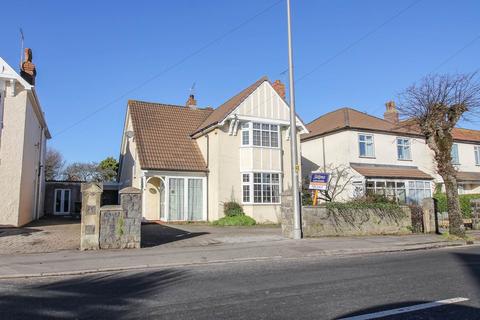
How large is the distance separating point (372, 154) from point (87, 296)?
26.7m

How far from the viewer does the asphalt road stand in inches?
229

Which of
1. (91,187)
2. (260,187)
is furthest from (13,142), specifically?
(260,187)

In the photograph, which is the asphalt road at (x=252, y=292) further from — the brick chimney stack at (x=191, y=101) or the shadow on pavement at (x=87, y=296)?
the brick chimney stack at (x=191, y=101)

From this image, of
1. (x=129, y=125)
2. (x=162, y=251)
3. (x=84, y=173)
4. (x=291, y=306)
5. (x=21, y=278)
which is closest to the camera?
(x=291, y=306)

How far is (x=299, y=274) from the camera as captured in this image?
9.03 meters

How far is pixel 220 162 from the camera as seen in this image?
24000 millimetres

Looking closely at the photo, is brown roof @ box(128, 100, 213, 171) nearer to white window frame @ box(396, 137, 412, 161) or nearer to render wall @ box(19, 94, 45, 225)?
render wall @ box(19, 94, 45, 225)

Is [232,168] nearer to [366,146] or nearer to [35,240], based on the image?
A: [366,146]

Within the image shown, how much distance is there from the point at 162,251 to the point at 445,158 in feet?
40.9

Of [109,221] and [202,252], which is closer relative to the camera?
[202,252]

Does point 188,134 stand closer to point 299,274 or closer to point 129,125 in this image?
point 129,125

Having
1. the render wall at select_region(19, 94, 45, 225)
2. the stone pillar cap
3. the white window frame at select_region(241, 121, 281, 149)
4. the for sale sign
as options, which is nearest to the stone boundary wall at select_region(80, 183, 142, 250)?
the stone pillar cap

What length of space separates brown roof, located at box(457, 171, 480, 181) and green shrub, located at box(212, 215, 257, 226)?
21268 mm

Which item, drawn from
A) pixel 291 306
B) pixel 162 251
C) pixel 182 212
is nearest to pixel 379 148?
pixel 182 212
